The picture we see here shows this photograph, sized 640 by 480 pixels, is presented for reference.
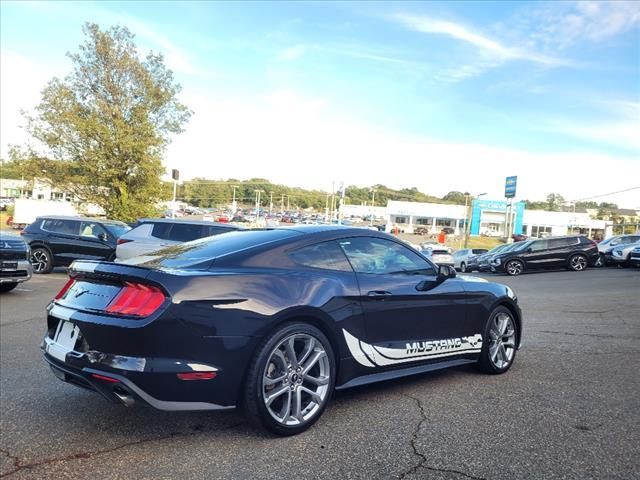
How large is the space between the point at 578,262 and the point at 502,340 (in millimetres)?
20248

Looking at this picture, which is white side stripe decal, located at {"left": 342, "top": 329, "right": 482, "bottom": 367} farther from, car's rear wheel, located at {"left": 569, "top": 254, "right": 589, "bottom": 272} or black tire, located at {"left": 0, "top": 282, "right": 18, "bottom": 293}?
car's rear wheel, located at {"left": 569, "top": 254, "right": 589, "bottom": 272}

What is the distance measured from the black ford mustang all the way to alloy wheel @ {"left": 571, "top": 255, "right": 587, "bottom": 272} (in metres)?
20.9

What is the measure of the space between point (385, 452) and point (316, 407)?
618 mm

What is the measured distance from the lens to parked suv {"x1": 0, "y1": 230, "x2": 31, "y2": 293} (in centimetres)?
1059

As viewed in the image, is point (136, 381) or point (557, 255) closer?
point (136, 381)

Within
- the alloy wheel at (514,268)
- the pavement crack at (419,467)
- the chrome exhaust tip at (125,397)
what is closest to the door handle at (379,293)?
the pavement crack at (419,467)

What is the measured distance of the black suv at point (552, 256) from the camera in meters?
23.5

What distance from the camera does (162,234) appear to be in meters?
13.4

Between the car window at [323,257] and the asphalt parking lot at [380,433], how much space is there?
44.8 inches

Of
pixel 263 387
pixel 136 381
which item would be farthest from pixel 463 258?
pixel 136 381

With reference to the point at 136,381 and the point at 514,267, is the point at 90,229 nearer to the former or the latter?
the point at 136,381

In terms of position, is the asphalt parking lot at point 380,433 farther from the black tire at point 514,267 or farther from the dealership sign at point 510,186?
the dealership sign at point 510,186

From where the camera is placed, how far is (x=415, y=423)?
3984mm

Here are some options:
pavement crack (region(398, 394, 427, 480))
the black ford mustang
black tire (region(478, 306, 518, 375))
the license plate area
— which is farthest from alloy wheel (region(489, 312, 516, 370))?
the license plate area
